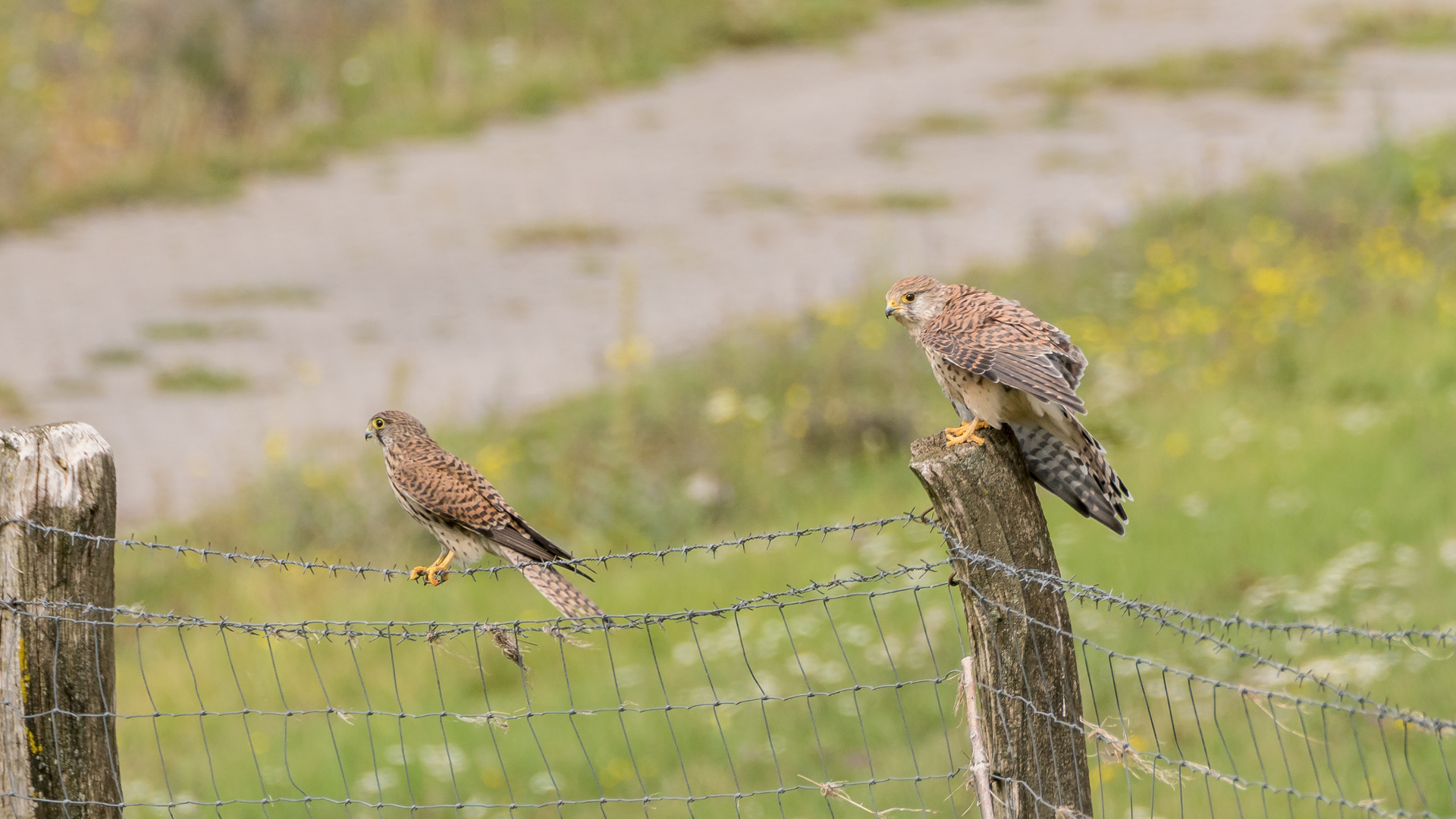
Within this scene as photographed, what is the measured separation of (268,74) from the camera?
57.5 ft

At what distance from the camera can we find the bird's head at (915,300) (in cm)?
486

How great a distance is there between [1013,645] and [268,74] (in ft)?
52.3

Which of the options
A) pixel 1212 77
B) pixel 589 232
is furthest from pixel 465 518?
pixel 1212 77

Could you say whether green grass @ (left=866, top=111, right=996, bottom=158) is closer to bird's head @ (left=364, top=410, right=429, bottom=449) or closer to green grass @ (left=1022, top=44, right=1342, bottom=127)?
green grass @ (left=1022, top=44, right=1342, bottom=127)

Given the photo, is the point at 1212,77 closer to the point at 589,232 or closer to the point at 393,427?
the point at 589,232

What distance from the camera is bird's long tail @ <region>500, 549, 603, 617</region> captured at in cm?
401

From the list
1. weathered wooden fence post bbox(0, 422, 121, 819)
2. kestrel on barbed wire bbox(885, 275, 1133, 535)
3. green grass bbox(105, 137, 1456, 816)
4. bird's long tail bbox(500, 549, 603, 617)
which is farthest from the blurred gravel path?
weathered wooden fence post bbox(0, 422, 121, 819)

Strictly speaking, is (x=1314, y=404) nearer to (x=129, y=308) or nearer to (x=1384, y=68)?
(x=129, y=308)

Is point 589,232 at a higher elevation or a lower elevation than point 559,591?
higher

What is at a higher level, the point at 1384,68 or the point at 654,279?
the point at 1384,68

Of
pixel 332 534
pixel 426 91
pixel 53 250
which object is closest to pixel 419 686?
pixel 332 534

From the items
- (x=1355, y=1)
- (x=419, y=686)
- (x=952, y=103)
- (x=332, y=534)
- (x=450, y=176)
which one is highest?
(x=1355, y=1)

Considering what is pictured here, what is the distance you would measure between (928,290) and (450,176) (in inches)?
521

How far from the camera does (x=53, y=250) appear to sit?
15.0 meters
